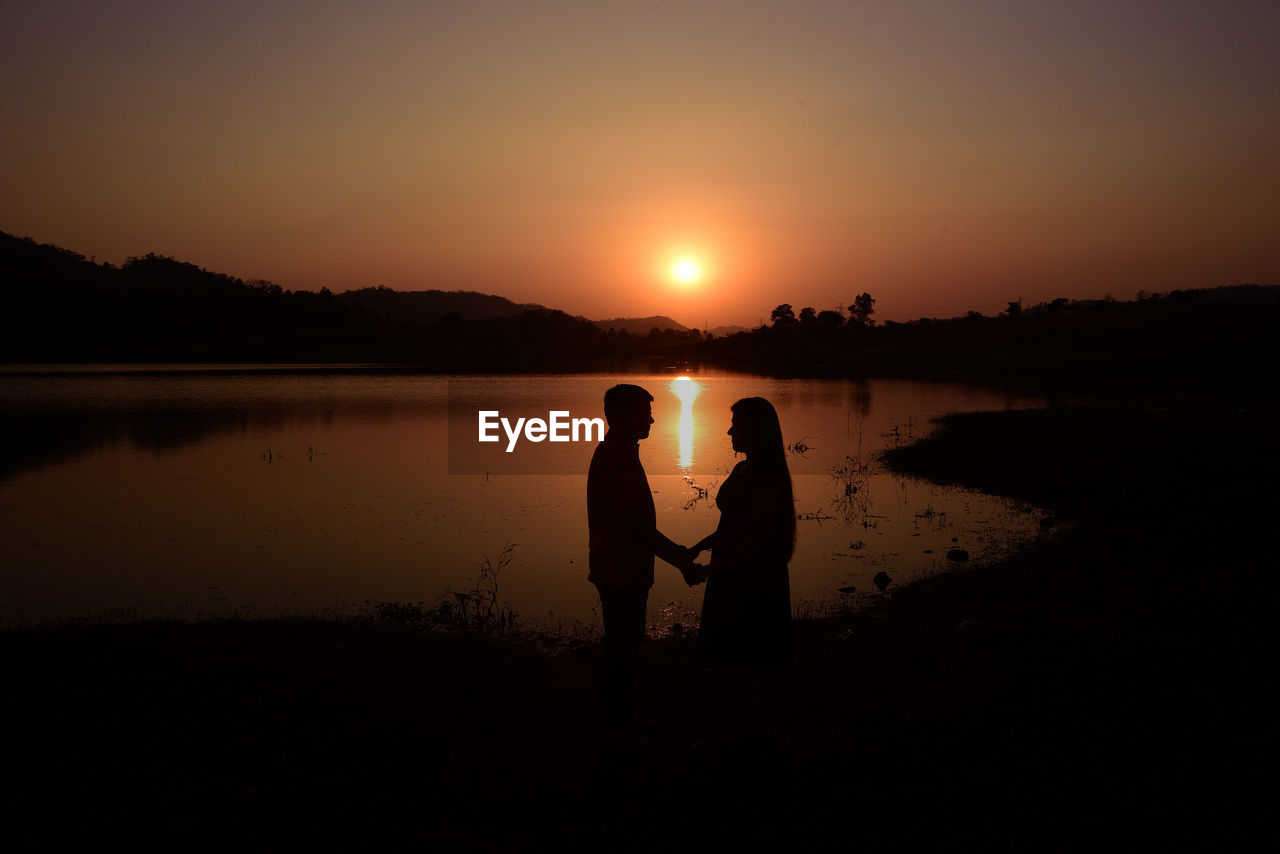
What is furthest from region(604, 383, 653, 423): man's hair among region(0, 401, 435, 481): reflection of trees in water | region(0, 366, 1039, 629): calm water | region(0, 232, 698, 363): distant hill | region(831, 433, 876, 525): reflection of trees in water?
region(0, 232, 698, 363): distant hill

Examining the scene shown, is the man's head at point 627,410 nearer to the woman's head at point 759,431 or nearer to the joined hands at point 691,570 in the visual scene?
the woman's head at point 759,431

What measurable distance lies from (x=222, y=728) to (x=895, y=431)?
26.9 meters

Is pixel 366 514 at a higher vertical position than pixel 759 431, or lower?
lower

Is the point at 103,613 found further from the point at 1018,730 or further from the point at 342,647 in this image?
the point at 1018,730

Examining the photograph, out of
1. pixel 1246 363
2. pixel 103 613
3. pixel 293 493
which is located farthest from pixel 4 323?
pixel 1246 363

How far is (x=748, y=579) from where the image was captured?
5.56 meters

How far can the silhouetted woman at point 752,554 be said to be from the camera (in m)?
5.28

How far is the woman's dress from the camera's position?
5309mm

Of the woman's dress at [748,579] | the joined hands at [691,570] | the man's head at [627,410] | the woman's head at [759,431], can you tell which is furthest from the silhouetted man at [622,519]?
the woman's head at [759,431]

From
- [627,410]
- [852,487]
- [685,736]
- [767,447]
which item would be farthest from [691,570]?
[852,487]

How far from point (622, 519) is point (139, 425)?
1342 inches

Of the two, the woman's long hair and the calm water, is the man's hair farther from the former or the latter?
the calm water

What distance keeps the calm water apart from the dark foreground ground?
7.78 feet

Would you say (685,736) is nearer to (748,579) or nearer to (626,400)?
(748,579)
